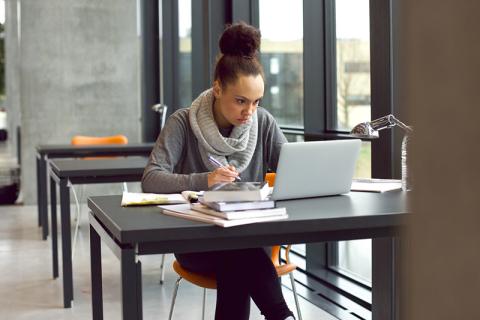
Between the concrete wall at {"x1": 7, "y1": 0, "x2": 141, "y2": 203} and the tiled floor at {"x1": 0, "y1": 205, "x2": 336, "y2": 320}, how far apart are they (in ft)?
7.38

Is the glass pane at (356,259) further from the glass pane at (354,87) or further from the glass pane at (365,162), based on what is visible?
the glass pane at (365,162)

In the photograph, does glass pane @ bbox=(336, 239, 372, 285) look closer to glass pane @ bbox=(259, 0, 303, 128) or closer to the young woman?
glass pane @ bbox=(259, 0, 303, 128)

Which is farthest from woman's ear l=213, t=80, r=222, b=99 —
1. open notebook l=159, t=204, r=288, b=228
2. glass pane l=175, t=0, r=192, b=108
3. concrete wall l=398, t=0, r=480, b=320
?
glass pane l=175, t=0, r=192, b=108

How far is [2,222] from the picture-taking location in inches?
260

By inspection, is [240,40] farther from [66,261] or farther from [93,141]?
[93,141]

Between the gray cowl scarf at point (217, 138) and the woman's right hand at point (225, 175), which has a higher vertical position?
the gray cowl scarf at point (217, 138)

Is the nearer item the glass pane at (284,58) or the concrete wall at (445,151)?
the concrete wall at (445,151)

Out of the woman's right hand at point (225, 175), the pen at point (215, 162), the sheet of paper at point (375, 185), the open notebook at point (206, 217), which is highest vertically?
the pen at point (215, 162)

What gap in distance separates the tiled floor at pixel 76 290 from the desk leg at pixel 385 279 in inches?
15.9

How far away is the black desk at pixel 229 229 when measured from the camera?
6.03ft

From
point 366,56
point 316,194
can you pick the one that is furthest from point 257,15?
point 316,194

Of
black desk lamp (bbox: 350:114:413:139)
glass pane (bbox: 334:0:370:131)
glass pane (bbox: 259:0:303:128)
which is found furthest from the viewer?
glass pane (bbox: 259:0:303:128)

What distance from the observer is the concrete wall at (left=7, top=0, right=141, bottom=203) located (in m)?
7.77

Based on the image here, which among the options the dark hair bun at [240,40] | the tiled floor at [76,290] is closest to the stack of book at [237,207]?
the dark hair bun at [240,40]
